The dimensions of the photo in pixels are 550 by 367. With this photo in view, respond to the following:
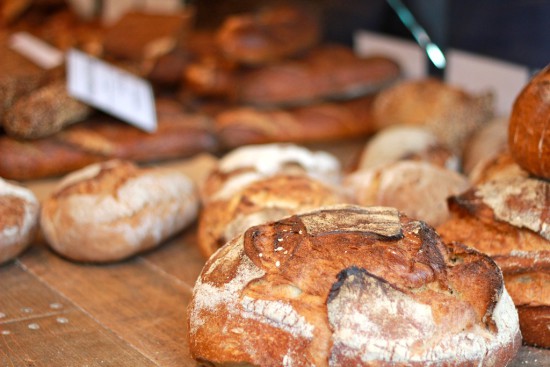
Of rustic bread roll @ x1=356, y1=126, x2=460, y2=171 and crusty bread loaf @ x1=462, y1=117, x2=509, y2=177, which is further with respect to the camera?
crusty bread loaf @ x1=462, y1=117, x2=509, y2=177

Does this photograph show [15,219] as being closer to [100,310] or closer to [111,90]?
[100,310]

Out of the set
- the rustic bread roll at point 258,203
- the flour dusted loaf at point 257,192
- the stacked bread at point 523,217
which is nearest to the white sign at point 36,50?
the flour dusted loaf at point 257,192

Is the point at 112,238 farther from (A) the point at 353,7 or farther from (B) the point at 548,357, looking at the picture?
(A) the point at 353,7

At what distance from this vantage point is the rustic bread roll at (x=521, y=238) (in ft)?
5.64

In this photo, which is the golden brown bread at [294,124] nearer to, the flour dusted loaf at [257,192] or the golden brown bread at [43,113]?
the golden brown bread at [43,113]

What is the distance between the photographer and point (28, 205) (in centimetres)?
228

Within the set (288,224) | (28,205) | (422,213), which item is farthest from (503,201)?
(28,205)

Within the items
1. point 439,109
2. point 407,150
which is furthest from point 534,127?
point 439,109

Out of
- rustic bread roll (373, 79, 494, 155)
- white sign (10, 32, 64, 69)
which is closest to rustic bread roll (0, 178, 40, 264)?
rustic bread roll (373, 79, 494, 155)

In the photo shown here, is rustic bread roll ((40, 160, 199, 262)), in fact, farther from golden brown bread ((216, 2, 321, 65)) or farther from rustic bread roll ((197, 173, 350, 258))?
golden brown bread ((216, 2, 321, 65))

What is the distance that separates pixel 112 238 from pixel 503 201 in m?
1.07

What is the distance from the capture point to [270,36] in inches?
142

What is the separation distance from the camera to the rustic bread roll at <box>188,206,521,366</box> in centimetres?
142

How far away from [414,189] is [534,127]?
0.46 metres
